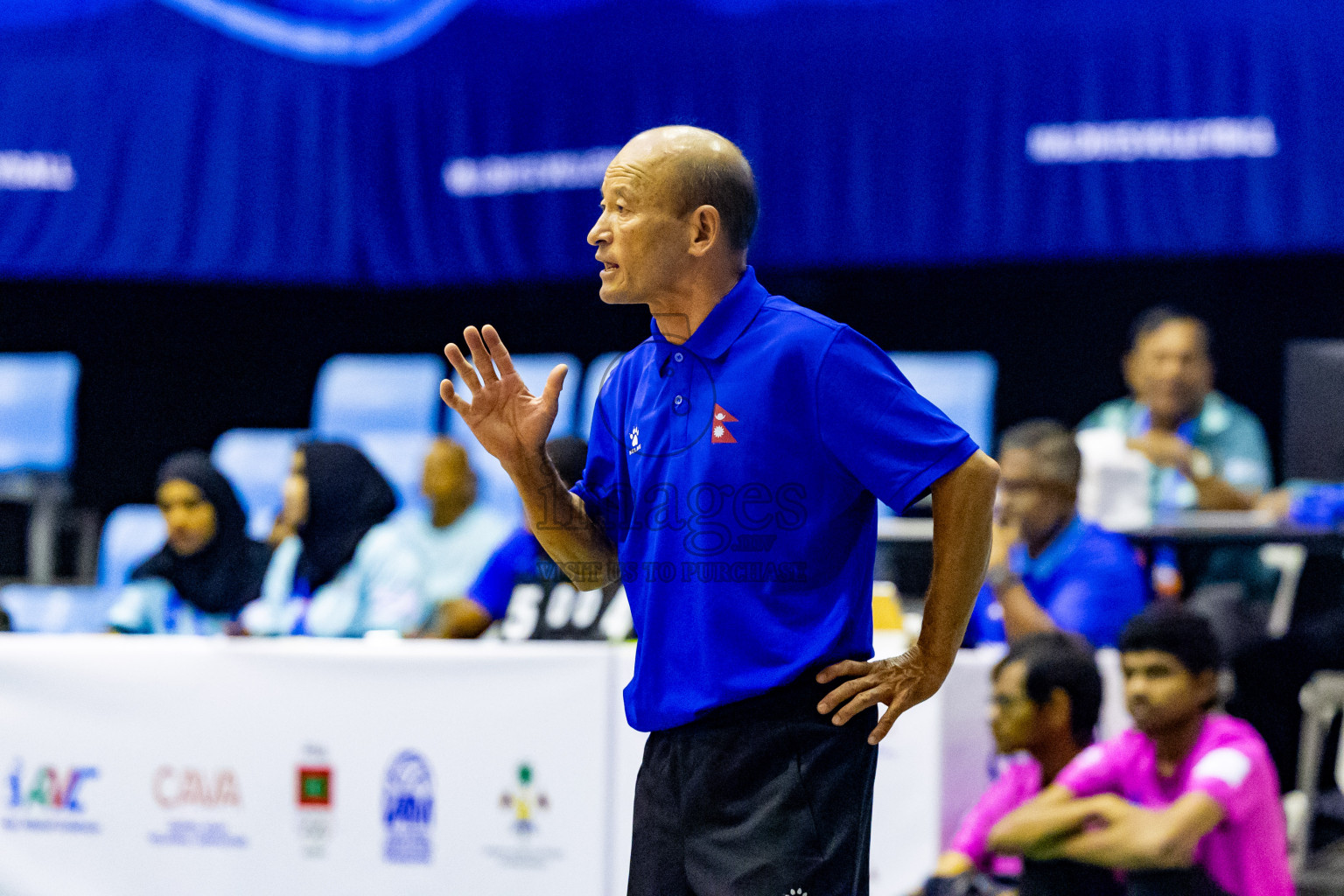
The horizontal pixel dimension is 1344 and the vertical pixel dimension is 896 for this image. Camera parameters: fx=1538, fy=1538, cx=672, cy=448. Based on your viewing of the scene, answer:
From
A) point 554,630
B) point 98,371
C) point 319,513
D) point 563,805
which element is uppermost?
point 98,371

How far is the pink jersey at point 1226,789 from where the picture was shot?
353cm

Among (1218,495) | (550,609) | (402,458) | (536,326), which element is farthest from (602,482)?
(536,326)

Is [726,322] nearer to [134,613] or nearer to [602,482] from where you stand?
[602,482]

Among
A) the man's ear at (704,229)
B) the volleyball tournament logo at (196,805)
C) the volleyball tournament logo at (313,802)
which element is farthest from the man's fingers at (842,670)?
the volleyball tournament logo at (196,805)

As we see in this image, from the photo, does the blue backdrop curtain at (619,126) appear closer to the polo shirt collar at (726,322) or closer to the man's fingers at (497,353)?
the polo shirt collar at (726,322)

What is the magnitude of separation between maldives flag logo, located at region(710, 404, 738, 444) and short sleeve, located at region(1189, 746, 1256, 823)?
6.41 feet

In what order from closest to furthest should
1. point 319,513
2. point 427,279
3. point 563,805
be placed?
point 563,805 → point 319,513 → point 427,279

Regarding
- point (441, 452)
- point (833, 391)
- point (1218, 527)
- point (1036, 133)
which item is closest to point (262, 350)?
point (441, 452)

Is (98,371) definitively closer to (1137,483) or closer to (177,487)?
(177,487)

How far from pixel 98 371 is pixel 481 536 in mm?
4807

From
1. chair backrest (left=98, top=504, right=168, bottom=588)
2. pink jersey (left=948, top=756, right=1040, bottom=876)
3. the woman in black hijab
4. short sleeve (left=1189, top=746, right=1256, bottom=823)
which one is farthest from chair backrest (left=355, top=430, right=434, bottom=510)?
short sleeve (left=1189, top=746, right=1256, bottom=823)

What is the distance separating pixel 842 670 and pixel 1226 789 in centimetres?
181

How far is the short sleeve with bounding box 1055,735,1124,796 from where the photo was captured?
364 cm

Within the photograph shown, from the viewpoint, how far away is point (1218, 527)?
193 inches
